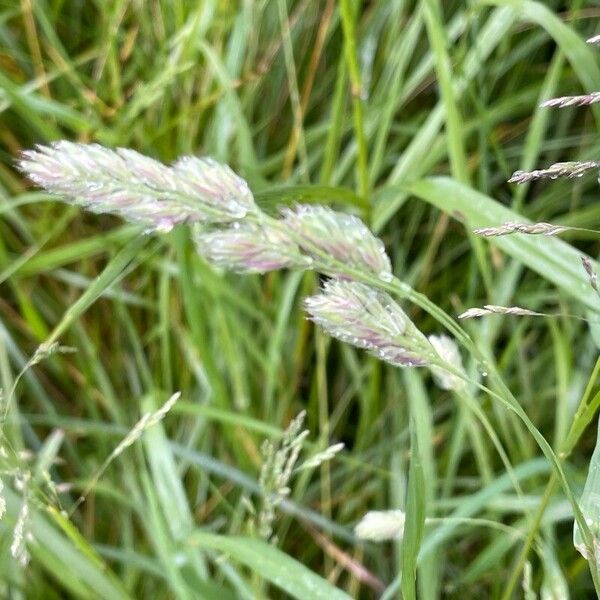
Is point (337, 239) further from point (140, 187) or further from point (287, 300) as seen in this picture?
point (287, 300)

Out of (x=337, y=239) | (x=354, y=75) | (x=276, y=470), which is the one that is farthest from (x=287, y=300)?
(x=337, y=239)

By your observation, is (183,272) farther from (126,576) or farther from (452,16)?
Result: (452,16)

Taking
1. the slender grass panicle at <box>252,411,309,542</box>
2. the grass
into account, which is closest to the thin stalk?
the grass

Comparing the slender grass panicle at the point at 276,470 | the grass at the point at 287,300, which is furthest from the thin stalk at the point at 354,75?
the slender grass panicle at the point at 276,470

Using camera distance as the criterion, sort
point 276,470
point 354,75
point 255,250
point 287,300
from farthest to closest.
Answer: point 287,300 → point 354,75 → point 276,470 → point 255,250

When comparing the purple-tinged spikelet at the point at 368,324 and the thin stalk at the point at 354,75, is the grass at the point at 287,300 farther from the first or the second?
the purple-tinged spikelet at the point at 368,324

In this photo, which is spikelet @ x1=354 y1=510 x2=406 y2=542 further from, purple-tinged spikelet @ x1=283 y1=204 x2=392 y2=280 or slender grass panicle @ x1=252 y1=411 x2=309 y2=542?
purple-tinged spikelet @ x1=283 y1=204 x2=392 y2=280

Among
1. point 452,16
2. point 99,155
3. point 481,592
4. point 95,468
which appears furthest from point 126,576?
point 452,16
